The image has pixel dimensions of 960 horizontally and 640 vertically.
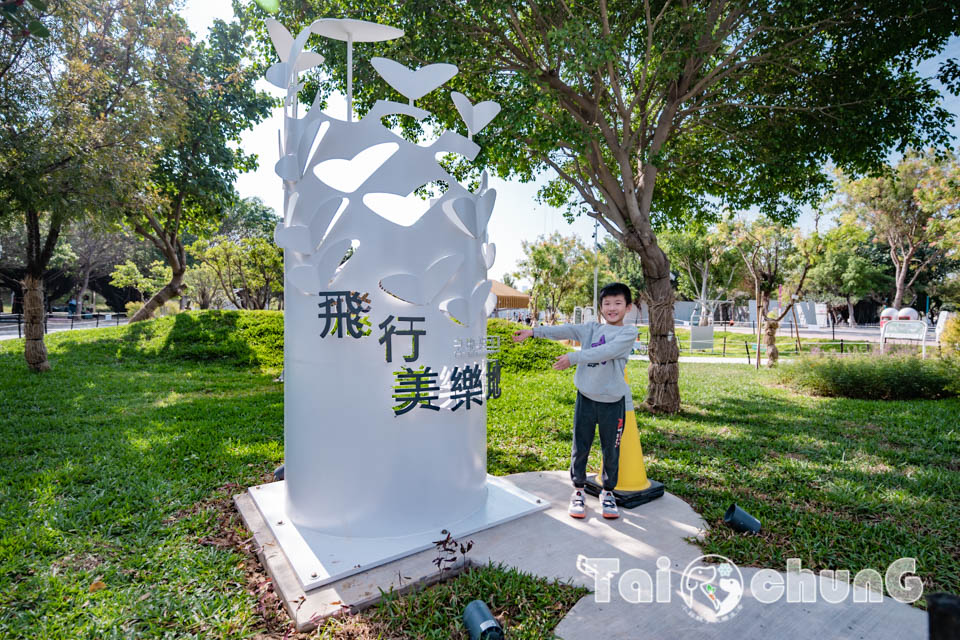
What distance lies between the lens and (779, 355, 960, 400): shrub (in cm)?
883

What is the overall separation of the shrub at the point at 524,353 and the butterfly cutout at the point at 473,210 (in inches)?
331

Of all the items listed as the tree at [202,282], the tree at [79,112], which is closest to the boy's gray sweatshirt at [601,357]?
the tree at [79,112]

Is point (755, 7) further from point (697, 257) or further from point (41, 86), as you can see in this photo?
Result: point (697, 257)

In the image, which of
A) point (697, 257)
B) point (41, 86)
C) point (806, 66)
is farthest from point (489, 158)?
point (697, 257)

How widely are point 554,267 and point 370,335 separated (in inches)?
1056

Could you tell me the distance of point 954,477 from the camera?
460cm

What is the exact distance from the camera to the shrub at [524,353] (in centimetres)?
1217

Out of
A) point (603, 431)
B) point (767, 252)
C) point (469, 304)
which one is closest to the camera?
point (469, 304)

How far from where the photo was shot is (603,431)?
3859mm

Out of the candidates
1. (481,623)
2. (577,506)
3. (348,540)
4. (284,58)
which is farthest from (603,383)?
(284,58)

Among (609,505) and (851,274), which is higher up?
(851,274)

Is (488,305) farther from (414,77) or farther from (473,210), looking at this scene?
(414,77)

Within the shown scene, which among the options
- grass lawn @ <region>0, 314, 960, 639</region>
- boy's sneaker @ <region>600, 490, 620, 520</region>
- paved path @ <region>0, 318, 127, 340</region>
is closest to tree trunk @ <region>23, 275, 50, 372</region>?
grass lawn @ <region>0, 314, 960, 639</region>

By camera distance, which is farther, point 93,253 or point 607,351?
point 93,253
